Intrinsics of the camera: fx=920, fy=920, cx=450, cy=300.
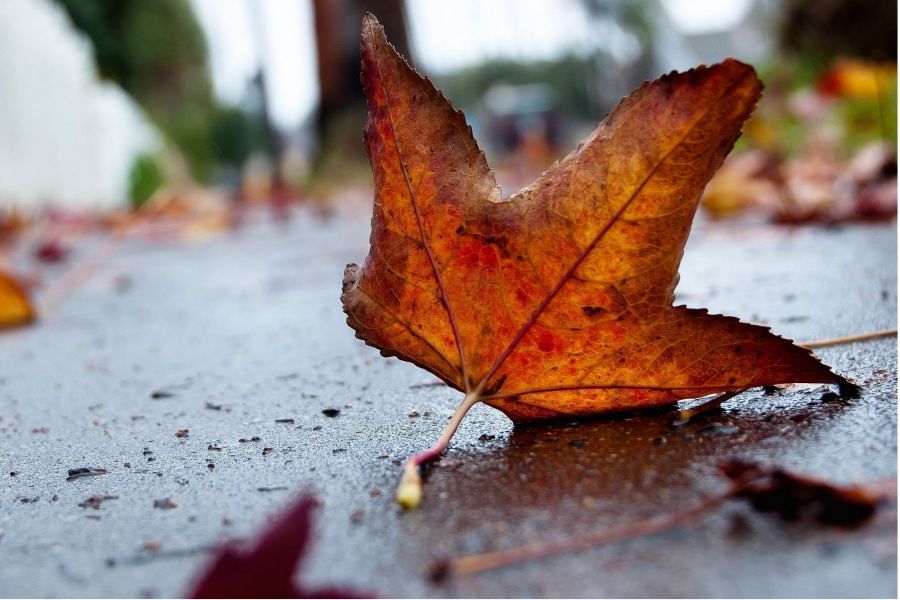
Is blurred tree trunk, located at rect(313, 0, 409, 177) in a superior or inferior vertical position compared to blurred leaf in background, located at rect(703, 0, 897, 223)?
superior

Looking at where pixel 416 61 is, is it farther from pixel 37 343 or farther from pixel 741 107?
pixel 741 107

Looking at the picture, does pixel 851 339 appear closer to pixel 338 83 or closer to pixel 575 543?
pixel 575 543

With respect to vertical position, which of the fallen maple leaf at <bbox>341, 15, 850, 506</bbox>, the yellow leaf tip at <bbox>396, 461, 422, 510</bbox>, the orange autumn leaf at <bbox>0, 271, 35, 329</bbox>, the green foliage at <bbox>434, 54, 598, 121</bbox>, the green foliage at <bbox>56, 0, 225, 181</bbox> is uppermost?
the green foliage at <bbox>434, 54, 598, 121</bbox>

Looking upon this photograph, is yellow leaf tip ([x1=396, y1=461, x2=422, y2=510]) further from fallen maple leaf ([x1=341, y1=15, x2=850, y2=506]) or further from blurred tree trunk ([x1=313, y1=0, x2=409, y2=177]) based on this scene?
blurred tree trunk ([x1=313, y1=0, x2=409, y2=177])

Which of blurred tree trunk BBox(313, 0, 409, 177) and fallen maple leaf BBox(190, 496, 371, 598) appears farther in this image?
blurred tree trunk BBox(313, 0, 409, 177)

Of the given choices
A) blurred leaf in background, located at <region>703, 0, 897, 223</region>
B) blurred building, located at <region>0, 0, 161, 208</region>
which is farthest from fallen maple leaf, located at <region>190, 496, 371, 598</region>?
blurred building, located at <region>0, 0, 161, 208</region>

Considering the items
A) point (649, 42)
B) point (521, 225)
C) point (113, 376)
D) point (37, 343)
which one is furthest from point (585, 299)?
point (649, 42)

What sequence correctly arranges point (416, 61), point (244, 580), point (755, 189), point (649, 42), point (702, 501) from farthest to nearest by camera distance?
point (649, 42) → point (416, 61) → point (755, 189) → point (702, 501) → point (244, 580)
